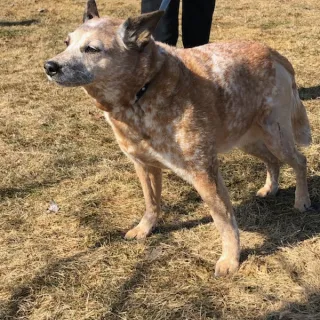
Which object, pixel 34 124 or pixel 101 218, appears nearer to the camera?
pixel 101 218

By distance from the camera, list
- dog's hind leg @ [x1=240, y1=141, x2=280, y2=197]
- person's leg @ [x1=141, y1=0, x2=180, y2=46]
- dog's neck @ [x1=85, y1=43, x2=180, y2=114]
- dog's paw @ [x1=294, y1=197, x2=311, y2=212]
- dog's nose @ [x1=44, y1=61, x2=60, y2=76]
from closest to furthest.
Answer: dog's nose @ [x1=44, y1=61, x2=60, y2=76]
dog's neck @ [x1=85, y1=43, x2=180, y2=114]
dog's paw @ [x1=294, y1=197, x2=311, y2=212]
dog's hind leg @ [x1=240, y1=141, x2=280, y2=197]
person's leg @ [x1=141, y1=0, x2=180, y2=46]

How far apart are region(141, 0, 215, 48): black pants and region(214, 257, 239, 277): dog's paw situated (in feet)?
8.51

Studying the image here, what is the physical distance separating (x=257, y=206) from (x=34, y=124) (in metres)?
2.94

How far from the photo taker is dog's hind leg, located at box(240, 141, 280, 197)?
4.01 metres

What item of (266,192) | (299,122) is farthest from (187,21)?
(266,192)

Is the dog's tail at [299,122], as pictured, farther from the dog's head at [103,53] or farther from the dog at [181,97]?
the dog's head at [103,53]

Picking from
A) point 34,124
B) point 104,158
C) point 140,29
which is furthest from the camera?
point 34,124

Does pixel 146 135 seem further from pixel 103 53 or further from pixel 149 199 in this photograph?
pixel 149 199

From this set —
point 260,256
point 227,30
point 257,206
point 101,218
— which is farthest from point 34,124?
point 227,30

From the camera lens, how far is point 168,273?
125 inches

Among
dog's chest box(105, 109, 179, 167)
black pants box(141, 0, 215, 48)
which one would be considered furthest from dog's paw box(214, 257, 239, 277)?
black pants box(141, 0, 215, 48)

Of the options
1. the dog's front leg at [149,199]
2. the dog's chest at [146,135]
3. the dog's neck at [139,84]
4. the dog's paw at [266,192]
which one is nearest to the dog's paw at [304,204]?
the dog's paw at [266,192]

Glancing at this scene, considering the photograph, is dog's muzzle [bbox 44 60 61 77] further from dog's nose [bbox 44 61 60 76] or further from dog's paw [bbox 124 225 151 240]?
dog's paw [bbox 124 225 151 240]

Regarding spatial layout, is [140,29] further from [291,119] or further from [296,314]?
[296,314]
